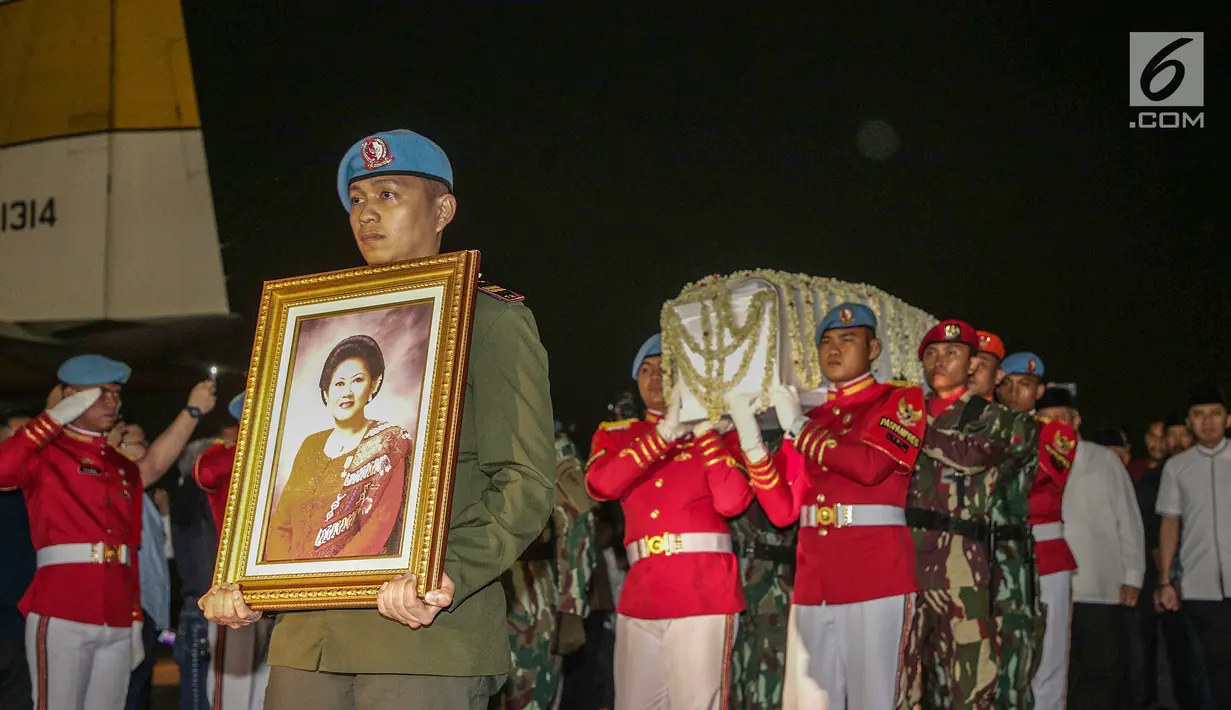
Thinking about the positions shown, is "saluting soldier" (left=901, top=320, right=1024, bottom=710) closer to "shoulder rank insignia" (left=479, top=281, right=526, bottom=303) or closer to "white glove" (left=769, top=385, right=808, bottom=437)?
"white glove" (left=769, top=385, right=808, bottom=437)

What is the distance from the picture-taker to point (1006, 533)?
18.8 feet

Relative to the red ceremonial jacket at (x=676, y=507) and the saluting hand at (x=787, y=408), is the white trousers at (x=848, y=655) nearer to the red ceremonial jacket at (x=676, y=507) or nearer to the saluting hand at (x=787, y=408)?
the red ceremonial jacket at (x=676, y=507)

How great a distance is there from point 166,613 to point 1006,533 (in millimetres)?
4856

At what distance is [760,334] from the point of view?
6199 millimetres

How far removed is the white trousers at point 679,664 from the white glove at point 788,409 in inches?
34.7

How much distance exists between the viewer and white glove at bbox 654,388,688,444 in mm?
5219

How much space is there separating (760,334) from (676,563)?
161 centimetres

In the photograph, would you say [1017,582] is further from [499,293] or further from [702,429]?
[499,293]

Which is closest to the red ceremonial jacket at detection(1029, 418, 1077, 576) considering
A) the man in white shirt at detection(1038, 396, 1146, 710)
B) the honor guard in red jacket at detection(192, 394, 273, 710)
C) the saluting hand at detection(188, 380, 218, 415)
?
the man in white shirt at detection(1038, 396, 1146, 710)

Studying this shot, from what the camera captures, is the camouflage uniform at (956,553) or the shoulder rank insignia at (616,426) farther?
the shoulder rank insignia at (616,426)

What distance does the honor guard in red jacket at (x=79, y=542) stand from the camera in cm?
516

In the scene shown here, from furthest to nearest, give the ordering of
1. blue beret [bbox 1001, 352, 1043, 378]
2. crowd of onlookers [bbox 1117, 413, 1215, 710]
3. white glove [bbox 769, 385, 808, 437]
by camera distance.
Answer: crowd of onlookers [bbox 1117, 413, 1215, 710] → blue beret [bbox 1001, 352, 1043, 378] → white glove [bbox 769, 385, 808, 437]

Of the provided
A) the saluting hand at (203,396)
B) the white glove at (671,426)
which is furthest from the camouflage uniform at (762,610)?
the saluting hand at (203,396)

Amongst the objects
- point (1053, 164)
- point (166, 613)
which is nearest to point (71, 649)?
point (166, 613)
